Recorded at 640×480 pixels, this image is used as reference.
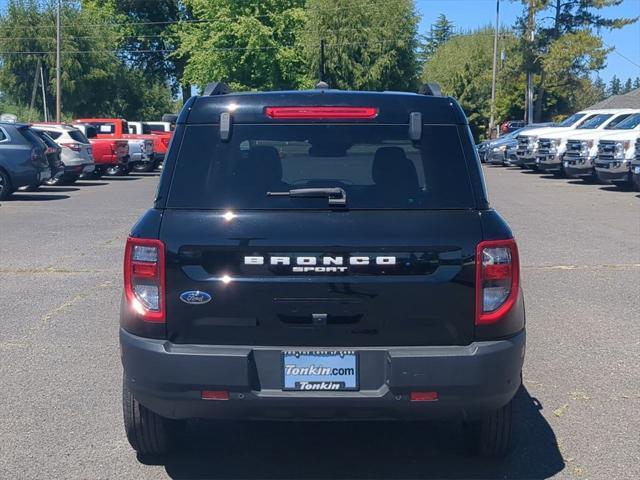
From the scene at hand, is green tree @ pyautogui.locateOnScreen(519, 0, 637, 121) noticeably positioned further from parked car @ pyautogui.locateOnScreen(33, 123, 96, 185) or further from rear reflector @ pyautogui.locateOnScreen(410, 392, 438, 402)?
rear reflector @ pyautogui.locateOnScreen(410, 392, 438, 402)

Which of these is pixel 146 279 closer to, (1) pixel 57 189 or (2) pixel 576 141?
(1) pixel 57 189

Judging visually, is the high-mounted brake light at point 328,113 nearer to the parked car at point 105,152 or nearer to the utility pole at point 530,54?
the parked car at point 105,152

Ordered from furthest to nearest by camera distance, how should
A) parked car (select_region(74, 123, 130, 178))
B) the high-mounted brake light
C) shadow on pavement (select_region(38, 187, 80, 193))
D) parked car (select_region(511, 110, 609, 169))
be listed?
parked car (select_region(511, 110, 609, 169)) < parked car (select_region(74, 123, 130, 178)) < shadow on pavement (select_region(38, 187, 80, 193)) < the high-mounted brake light

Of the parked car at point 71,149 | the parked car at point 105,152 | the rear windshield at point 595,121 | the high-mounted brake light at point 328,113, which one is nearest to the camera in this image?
the high-mounted brake light at point 328,113

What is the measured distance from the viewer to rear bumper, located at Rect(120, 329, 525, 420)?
4008mm

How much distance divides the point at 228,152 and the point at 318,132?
459mm

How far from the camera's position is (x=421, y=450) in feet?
16.3

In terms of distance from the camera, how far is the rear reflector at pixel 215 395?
4039mm

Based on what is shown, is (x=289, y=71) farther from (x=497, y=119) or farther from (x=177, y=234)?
(x=177, y=234)

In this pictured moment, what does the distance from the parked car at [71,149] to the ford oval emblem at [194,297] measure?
2114 cm

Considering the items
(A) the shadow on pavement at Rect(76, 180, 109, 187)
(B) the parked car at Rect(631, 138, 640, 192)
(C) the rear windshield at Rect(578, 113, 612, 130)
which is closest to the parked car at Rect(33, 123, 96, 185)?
(A) the shadow on pavement at Rect(76, 180, 109, 187)

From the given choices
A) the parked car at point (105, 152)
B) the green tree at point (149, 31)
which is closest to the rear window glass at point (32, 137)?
the parked car at point (105, 152)

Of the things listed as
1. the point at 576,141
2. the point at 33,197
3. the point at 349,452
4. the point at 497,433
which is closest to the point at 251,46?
the point at 576,141

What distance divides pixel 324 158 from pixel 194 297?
102 centimetres
